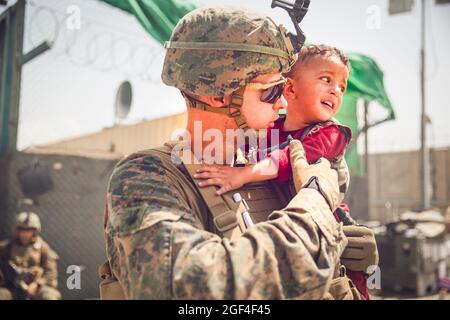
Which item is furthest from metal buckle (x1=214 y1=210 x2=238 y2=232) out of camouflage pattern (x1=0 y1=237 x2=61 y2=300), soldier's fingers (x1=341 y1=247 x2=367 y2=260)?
camouflage pattern (x1=0 y1=237 x2=61 y2=300)

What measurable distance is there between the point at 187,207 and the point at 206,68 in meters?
0.47

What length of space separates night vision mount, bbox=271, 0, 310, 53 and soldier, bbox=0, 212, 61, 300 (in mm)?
5016

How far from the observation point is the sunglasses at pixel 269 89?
151cm

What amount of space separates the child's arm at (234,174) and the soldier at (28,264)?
4.92 meters

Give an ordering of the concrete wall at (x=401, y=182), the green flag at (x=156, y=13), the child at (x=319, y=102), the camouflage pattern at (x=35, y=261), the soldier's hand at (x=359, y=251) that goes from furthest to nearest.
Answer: the concrete wall at (x=401, y=182) → the camouflage pattern at (x=35, y=261) → the green flag at (x=156, y=13) → the child at (x=319, y=102) → the soldier's hand at (x=359, y=251)

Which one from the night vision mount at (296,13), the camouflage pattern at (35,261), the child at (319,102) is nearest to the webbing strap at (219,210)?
the child at (319,102)

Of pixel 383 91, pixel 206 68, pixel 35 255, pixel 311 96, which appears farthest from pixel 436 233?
pixel 206 68

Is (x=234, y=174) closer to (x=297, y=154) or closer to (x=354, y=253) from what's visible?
(x=297, y=154)

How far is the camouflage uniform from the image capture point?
1160mm

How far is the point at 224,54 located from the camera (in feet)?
4.81

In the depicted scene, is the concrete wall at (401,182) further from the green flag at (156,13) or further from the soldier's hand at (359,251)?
the soldier's hand at (359,251)

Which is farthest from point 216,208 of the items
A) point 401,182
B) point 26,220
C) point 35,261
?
point 401,182

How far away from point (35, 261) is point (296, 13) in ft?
18.1
